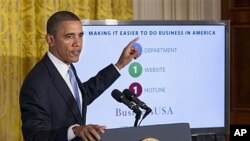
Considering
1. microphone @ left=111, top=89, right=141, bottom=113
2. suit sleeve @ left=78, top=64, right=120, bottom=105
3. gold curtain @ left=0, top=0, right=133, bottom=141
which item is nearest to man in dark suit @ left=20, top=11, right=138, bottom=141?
microphone @ left=111, top=89, right=141, bottom=113

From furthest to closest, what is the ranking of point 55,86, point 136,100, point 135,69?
point 135,69, point 55,86, point 136,100

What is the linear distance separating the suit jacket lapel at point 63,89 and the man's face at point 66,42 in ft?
0.21

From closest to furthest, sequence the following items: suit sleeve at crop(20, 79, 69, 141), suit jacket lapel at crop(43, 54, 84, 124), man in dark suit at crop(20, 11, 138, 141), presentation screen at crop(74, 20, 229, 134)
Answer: suit sleeve at crop(20, 79, 69, 141)
man in dark suit at crop(20, 11, 138, 141)
suit jacket lapel at crop(43, 54, 84, 124)
presentation screen at crop(74, 20, 229, 134)

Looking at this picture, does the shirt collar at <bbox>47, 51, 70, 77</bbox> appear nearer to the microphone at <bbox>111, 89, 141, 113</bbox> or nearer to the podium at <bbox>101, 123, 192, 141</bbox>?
the microphone at <bbox>111, 89, 141, 113</bbox>

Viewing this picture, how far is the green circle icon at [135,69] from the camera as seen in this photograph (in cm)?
323

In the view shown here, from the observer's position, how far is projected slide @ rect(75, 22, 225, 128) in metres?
3.18

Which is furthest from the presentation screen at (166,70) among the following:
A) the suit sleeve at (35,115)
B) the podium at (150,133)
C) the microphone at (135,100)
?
the podium at (150,133)

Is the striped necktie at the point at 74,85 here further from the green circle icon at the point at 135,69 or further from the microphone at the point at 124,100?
the green circle icon at the point at 135,69

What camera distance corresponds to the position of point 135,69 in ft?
10.6

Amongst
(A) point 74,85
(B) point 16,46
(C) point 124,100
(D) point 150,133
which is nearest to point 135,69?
(A) point 74,85

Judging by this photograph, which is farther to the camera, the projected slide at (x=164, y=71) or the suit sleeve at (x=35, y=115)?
the projected slide at (x=164, y=71)

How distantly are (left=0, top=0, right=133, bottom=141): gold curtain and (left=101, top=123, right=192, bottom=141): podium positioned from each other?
64.8 inches

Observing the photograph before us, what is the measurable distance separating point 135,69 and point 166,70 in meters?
0.20

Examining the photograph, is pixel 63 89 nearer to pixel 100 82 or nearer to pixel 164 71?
pixel 100 82
